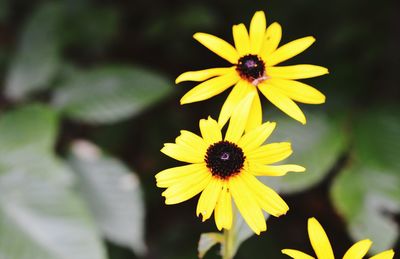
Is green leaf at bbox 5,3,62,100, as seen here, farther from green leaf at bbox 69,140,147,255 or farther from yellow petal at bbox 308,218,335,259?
yellow petal at bbox 308,218,335,259

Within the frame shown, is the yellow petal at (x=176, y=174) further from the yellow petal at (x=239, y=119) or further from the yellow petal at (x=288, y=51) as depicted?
the yellow petal at (x=288, y=51)

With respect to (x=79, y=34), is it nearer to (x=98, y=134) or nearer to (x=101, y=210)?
(x=98, y=134)

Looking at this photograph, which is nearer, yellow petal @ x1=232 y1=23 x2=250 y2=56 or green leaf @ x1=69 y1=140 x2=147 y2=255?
yellow petal @ x1=232 y1=23 x2=250 y2=56

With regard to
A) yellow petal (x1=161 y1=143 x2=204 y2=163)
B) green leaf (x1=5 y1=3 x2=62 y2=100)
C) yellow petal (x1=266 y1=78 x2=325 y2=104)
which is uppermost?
green leaf (x1=5 y1=3 x2=62 y2=100)

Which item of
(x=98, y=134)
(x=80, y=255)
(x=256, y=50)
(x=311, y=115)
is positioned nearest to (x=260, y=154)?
(x=256, y=50)

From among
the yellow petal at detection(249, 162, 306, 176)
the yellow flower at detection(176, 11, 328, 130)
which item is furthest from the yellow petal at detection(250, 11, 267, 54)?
the yellow petal at detection(249, 162, 306, 176)

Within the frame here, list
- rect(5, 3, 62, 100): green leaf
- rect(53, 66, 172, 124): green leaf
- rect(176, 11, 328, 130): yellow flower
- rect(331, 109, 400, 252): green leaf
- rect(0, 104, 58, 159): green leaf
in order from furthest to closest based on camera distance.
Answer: rect(5, 3, 62, 100): green leaf → rect(53, 66, 172, 124): green leaf → rect(0, 104, 58, 159): green leaf → rect(331, 109, 400, 252): green leaf → rect(176, 11, 328, 130): yellow flower
